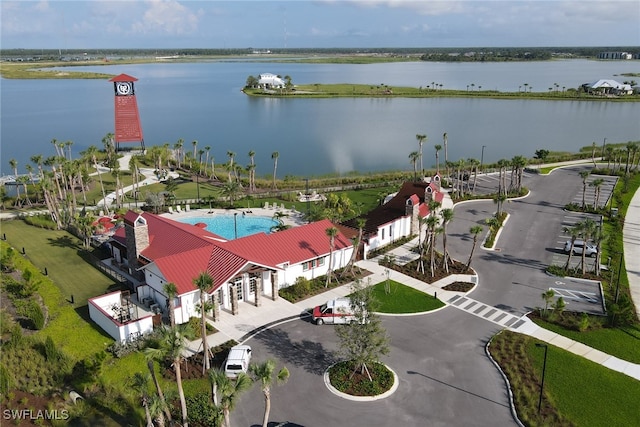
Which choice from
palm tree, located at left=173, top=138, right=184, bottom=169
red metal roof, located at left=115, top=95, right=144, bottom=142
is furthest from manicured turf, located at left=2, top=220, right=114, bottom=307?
red metal roof, located at left=115, top=95, right=144, bottom=142

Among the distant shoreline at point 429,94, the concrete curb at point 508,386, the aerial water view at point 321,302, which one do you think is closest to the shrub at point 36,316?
the aerial water view at point 321,302

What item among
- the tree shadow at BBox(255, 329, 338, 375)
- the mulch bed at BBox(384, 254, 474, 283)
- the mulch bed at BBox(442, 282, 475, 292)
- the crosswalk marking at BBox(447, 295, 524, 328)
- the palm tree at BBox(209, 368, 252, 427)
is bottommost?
the tree shadow at BBox(255, 329, 338, 375)

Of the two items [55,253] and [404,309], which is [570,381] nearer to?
[404,309]

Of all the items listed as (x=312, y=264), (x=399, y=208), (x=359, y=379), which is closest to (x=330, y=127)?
(x=399, y=208)

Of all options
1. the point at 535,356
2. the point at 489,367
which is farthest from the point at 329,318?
the point at 535,356

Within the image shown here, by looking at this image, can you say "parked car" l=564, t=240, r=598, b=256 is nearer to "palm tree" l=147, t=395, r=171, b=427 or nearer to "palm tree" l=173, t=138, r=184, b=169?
"palm tree" l=147, t=395, r=171, b=427

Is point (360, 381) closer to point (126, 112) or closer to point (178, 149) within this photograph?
point (178, 149)
